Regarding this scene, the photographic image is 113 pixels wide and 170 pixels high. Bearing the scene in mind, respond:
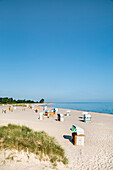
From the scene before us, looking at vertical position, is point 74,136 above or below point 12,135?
below

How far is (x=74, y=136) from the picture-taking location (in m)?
8.15

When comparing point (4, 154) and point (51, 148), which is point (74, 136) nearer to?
point (51, 148)

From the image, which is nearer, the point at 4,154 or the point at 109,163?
the point at 4,154

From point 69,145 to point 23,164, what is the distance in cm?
377

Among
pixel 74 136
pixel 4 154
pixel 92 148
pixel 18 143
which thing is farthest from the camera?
pixel 74 136

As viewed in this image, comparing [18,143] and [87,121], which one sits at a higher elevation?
[18,143]

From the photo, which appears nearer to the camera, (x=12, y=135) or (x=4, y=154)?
(x=4, y=154)

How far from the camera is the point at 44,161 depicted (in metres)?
5.06

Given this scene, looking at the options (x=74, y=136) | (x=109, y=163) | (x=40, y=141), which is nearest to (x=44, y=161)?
(x=40, y=141)

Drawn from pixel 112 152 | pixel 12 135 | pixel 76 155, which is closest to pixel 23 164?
pixel 12 135

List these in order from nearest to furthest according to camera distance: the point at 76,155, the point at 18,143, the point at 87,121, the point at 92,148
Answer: the point at 18,143 → the point at 76,155 → the point at 92,148 → the point at 87,121

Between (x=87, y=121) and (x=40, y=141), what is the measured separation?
1234 centimetres

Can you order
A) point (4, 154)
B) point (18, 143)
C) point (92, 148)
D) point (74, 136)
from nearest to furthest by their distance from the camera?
point (4, 154) → point (18, 143) → point (92, 148) → point (74, 136)

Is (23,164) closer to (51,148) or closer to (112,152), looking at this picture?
(51,148)
